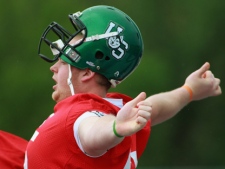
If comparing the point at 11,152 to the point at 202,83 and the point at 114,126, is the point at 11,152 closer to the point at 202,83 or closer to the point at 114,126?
the point at 114,126

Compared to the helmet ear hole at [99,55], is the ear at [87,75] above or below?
below

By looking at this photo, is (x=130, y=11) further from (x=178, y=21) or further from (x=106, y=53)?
(x=106, y=53)

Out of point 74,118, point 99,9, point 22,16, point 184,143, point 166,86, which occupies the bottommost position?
point 184,143

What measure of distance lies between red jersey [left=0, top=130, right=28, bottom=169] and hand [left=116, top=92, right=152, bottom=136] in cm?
124

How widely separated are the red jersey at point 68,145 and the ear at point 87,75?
25cm

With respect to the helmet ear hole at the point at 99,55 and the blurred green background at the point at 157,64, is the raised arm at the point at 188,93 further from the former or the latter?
the blurred green background at the point at 157,64

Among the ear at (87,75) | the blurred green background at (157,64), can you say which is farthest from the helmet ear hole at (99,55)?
the blurred green background at (157,64)

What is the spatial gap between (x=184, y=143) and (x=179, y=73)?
3.93ft

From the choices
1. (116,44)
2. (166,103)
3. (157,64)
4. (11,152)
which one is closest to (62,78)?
(116,44)

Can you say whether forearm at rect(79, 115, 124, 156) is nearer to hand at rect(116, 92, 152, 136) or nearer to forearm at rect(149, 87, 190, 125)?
hand at rect(116, 92, 152, 136)

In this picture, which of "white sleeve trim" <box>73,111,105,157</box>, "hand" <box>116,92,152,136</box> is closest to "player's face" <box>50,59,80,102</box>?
"white sleeve trim" <box>73,111,105,157</box>

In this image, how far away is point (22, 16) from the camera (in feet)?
51.5

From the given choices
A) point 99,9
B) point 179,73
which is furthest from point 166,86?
point 99,9

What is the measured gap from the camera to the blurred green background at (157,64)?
48.1 feet
